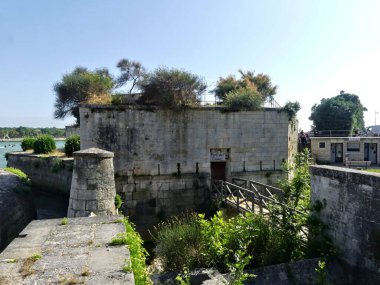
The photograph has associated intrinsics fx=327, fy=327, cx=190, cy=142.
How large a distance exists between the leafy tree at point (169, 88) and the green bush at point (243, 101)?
163 cm

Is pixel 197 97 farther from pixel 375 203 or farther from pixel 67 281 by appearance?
pixel 67 281

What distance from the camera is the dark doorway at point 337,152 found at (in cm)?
2680

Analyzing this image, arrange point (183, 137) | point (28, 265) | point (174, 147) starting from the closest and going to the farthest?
point (28, 265) → point (174, 147) → point (183, 137)

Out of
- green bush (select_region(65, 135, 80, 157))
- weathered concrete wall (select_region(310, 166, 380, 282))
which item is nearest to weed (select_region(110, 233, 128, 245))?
weathered concrete wall (select_region(310, 166, 380, 282))

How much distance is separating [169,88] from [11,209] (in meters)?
7.70

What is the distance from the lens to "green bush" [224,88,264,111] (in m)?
13.8

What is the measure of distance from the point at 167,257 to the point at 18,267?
3370mm

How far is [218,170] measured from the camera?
14.2 metres

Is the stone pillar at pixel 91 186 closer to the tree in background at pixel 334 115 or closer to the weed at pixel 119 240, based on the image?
the weed at pixel 119 240

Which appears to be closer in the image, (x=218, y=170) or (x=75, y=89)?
(x=218, y=170)

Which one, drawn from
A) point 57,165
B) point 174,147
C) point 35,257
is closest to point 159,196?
point 174,147

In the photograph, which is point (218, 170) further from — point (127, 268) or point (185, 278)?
point (127, 268)

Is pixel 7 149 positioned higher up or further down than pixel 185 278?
higher up

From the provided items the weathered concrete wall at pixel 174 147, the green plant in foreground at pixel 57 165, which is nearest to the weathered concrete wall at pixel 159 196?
the weathered concrete wall at pixel 174 147
